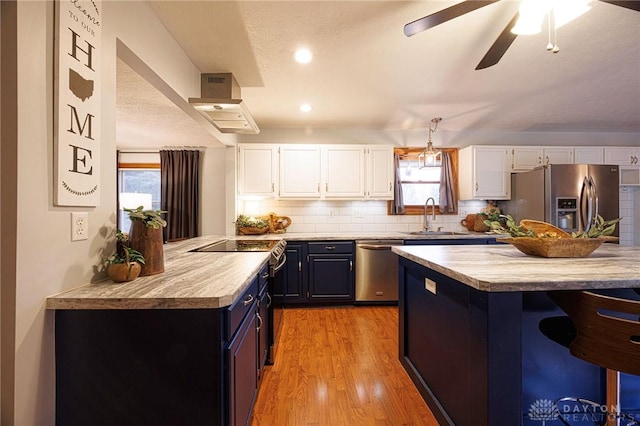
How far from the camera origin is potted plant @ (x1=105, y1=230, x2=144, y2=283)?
127cm

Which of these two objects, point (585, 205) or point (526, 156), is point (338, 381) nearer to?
point (585, 205)

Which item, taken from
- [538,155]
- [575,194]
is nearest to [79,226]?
[575,194]

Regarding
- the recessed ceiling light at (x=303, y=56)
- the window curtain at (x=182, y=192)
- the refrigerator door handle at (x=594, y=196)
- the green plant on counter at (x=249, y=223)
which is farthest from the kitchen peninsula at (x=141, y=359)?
the refrigerator door handle at (x=594, y=196)

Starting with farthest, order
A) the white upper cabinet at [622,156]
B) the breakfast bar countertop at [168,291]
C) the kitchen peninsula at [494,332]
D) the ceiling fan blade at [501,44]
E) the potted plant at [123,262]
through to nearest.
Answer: the white upper cabinet at [622,156]
the ceiling fan blade at [501,44]
the potted plant at [123,262]
the kitchen peninsula at [494,332]
the breakfast bar countertop at [168,291]

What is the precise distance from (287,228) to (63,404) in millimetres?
3200

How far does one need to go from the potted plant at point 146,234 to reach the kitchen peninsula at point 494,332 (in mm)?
1412

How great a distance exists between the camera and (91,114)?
1.23 metres

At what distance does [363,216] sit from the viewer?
4289mm

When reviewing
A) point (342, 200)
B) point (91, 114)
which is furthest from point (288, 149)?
point (91, 114)

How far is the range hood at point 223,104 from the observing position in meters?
2.21

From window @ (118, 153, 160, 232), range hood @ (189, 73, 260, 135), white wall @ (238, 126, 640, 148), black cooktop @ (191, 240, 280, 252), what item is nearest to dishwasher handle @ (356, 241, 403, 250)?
black cooktop @ (191, 240, 280, 252)

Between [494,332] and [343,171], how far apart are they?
9.89 feet

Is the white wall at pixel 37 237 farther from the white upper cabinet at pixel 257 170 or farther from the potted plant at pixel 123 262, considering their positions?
the white upper cabinet at pixel 257 170

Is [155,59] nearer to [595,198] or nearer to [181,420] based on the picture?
[181,420]
